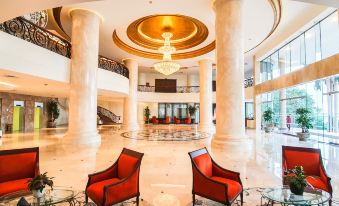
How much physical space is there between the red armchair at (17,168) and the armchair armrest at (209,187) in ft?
8.04

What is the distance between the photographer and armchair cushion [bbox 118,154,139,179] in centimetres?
317

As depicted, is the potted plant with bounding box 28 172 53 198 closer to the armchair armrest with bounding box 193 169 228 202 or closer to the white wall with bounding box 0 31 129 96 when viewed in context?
the armchair armrest with bounding box 193 169 228 202

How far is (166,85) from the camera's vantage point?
25.1m

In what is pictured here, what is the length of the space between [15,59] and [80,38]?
2578mm

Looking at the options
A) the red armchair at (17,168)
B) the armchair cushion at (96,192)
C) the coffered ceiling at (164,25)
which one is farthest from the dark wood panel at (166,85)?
the armchair cushion at (96,192)

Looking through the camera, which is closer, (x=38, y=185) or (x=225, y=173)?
(x=38, y=185)

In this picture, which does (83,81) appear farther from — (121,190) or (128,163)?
(121,190)

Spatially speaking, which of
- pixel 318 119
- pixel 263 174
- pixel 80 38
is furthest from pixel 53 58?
pixel 318 119

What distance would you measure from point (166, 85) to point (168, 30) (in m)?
13.9

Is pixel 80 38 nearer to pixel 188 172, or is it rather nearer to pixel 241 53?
pixel 241 53

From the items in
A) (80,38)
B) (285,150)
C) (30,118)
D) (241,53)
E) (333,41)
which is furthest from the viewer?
(30,118)

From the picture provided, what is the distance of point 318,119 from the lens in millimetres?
13070

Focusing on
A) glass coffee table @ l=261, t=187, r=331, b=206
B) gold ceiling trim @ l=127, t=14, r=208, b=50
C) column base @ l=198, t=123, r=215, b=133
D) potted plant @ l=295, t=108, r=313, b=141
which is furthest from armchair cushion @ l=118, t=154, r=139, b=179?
column base @ l=198, t=123, r=215, b=133

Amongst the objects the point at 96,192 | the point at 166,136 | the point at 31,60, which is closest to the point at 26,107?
the point at 166,136
